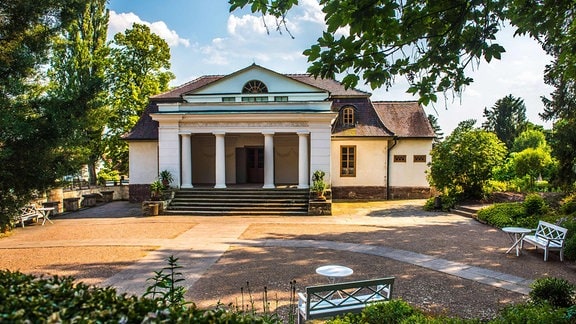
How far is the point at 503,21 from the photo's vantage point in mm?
4340

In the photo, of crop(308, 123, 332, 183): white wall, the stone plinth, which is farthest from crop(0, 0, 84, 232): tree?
the stone plinth

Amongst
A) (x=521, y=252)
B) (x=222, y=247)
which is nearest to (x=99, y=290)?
(x=222, y=247)

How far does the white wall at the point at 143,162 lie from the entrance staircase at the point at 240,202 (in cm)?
414

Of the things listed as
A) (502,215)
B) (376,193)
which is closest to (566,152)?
(502,215)

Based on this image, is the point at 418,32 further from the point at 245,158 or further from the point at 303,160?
the point at 245,158

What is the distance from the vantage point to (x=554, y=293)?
5109mm

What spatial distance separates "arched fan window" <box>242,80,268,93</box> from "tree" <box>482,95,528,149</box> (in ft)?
165

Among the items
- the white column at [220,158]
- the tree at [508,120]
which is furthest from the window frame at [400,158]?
the tree at [508,120]

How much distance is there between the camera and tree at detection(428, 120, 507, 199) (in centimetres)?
1723

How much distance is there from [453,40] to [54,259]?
399 inches

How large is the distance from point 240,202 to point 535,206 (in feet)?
40.3

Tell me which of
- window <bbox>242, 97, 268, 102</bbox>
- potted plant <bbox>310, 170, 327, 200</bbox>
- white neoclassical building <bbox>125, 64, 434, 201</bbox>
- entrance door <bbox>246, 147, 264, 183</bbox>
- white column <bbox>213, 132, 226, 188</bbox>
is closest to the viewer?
potted plant <bbox>310, 170, 327, 200</bbox>

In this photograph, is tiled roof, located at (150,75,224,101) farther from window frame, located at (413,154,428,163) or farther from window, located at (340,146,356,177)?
window frame, located at (413,154,428,163)

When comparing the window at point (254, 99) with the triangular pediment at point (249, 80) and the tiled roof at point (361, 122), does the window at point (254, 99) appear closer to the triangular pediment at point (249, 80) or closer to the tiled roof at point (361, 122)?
the triangular pediment at point (249, 80)
